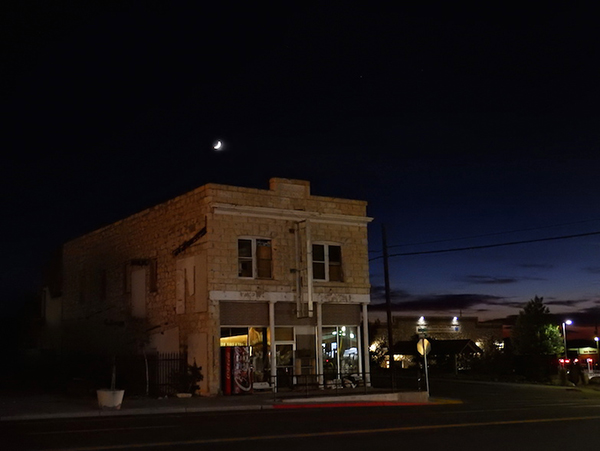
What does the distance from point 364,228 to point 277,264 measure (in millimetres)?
4991

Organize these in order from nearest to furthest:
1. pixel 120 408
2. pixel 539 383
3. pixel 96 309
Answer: pixel 120 408 < pixel 96 309 < pixel 539 383

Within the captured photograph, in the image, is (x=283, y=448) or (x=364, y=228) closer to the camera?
(x=283, y=448)

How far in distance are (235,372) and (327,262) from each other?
6.65 metres

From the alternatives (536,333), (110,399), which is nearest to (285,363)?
(110,399)

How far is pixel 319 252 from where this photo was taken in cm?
3256

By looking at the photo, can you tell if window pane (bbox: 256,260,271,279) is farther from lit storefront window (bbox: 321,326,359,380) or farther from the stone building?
lit storefront window (bbox: 321,326,359,380)

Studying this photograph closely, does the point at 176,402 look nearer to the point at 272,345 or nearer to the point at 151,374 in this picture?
the point at 151,374

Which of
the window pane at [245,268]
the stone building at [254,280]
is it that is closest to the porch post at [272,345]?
the stone building at [254,280]

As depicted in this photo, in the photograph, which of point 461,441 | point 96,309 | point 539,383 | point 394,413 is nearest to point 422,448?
point 461,441

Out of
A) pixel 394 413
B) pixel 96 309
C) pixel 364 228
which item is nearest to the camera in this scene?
pixel 394 413

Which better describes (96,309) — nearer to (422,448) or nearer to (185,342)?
(185,342)

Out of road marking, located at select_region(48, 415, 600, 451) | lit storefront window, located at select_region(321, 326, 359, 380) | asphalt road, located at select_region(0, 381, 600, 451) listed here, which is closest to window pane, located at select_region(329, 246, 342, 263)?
lit storefront window, located at select_region(321, 326, 359, 380)

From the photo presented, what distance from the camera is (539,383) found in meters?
49.9

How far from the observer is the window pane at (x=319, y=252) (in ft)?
106
